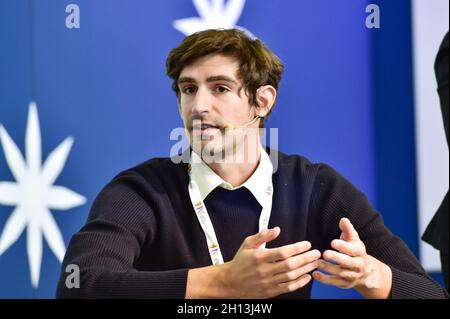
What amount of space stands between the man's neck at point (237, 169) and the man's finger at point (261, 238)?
426 mm

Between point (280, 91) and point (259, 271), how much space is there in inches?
34.9

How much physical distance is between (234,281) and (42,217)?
0.98 meters

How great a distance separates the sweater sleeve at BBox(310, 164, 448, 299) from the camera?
1.40 meters

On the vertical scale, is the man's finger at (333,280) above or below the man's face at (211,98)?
below

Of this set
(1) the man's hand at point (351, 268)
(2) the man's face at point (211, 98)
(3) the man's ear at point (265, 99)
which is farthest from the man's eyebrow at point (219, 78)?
(1) the man's hand at point (351, 268)

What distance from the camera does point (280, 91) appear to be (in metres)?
1.97

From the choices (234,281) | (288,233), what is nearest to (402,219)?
(288,233)

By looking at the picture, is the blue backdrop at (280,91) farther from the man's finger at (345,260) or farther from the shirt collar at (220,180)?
the man's finger at (345,260)

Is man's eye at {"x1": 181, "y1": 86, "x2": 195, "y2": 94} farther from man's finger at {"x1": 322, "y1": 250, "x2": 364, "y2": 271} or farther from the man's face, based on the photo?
man's finger at {"x1": 322, "y1": 250, "x2": 364, "y2": 271}

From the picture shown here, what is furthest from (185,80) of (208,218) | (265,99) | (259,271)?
(259,271)

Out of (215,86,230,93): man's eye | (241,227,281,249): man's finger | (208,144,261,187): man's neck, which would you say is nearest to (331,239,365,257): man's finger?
(241,227,281,249): man's finger

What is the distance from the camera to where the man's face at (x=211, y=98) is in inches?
61.9

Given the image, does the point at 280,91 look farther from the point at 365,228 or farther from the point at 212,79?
the point at 365,228
